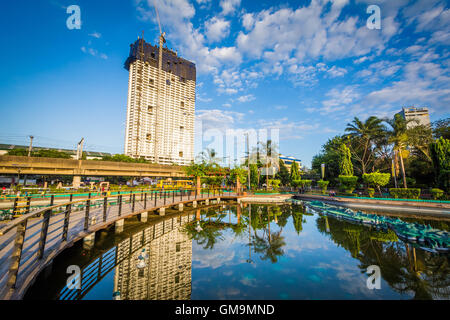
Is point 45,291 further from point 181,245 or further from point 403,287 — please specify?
point 403,287

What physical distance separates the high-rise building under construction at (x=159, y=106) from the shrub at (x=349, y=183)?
71502 millimetres

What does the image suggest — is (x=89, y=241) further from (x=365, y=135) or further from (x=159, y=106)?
(x=159, y=106)

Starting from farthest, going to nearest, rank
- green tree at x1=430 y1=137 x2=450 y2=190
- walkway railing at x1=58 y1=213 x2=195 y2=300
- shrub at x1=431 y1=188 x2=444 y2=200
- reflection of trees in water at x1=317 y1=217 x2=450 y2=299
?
green tree at x1=430 y1=137 x2=450 y2=190
shrub at x1=431 y1=188 x2=444 y2=200
reflection of trees in water at x1=317 y1=217 x2=450 y2=299
walkway railing at x1=58 y1=213 x2=195 y2=300

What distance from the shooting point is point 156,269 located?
Answer: 18.5 ft

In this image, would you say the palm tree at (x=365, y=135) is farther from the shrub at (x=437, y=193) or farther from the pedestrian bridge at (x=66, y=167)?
the pedestrian bridge at (x=66, y=167)

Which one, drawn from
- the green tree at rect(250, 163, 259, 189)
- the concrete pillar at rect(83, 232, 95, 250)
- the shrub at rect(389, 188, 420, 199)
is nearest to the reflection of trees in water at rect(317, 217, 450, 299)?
the concrete pillar at rect(83, 232, 95, 250)

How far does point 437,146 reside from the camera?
17047 millimetres

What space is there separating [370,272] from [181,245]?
673 cm

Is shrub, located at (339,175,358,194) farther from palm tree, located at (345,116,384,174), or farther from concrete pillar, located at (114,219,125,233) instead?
concrete pillar, located at (114,219,125,233)

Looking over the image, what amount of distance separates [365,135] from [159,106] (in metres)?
77.5

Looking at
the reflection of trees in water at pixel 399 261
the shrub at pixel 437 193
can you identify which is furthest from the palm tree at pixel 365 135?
the reflection of trees in water at pixel 399 261

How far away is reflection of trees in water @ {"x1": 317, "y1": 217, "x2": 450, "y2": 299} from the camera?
4.66 meters

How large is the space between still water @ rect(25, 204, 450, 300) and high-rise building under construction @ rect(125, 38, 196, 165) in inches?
2910

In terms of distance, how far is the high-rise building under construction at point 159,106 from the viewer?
247 ft
